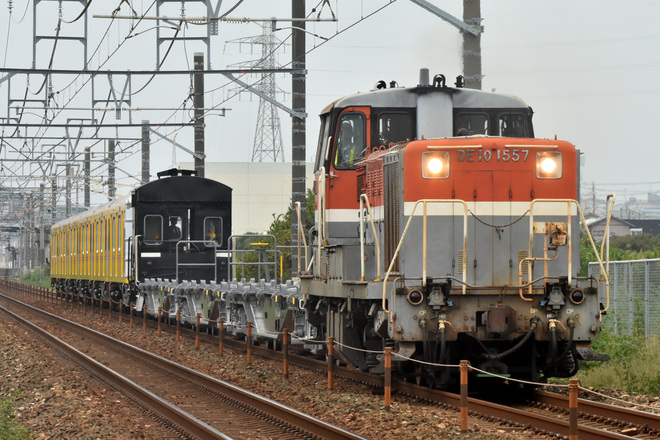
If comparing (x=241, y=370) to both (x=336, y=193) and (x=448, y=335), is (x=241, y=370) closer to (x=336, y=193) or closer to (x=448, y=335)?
(x=336, y=193)

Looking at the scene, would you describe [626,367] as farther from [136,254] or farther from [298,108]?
[136,254]

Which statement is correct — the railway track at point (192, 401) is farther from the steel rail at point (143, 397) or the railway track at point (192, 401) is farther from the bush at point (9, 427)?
the bush at point (9, 427)

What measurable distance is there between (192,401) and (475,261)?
4207 millimetres

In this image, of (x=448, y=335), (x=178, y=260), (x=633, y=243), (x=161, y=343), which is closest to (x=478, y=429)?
(x=448, y=335)

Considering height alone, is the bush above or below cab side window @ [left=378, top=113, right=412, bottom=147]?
below

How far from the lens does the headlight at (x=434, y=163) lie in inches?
447

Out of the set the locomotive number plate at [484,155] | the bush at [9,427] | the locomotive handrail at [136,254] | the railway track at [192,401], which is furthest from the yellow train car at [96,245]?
the locomotive number plate at [484,155]

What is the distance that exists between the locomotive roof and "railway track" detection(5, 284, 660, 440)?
11.7ft

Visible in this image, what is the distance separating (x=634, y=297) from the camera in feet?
54.5

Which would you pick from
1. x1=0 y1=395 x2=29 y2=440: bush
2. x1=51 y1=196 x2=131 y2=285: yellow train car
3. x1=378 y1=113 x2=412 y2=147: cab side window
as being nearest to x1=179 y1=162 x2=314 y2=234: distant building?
x1=51 y1=196 x2=131 y2=285: yellow train car

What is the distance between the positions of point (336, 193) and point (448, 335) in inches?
124

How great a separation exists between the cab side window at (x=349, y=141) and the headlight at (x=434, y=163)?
1.75 metres

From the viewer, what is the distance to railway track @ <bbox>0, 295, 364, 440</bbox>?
10.3 metres

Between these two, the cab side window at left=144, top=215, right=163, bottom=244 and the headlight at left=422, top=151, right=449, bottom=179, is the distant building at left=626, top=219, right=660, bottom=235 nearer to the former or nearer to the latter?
the cab side window at left=144, top=215, right=163, bottom=244
